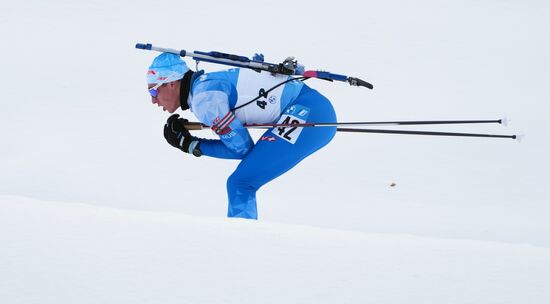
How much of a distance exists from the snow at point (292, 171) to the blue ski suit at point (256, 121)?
0.85m

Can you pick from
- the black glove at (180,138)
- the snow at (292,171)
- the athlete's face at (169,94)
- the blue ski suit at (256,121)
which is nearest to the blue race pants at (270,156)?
the blue ski suit at (256,121)

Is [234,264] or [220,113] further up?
[220,113]

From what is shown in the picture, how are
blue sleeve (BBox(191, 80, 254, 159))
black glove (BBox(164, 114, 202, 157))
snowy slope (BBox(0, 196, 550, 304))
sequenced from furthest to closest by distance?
black glove (BBox(164, 114, 202, 157)), blue sleeve (BBox(191, 80, 254, 159)), snowy slope (BBox(0, 196, 550, 304))

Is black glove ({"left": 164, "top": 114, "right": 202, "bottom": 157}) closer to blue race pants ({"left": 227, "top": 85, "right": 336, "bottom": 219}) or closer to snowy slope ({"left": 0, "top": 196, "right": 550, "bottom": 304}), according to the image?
blue race pants ({"left": 227, "top": 85, "right": 336, "bottom": 219})

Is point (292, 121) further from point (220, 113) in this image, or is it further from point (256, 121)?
point (220, 113)

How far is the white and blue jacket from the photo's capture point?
13.4 feet

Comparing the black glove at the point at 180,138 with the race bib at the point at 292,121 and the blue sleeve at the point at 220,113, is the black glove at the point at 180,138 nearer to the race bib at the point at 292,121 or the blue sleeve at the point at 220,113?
the blue sleeve at the point at 220,113

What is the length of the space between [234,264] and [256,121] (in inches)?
61.2

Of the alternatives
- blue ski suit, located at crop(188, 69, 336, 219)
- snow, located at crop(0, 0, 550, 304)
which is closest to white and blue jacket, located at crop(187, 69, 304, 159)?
blue ski suit, located at crop(188, 69, 336, 219)

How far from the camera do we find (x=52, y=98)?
813 centimetres

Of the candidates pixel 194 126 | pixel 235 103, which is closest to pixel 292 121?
pixel 235 103

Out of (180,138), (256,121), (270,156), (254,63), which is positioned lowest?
(270,156)

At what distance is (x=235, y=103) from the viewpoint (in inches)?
167

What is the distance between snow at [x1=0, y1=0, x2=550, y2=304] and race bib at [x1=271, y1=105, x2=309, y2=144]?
37.0 inches
